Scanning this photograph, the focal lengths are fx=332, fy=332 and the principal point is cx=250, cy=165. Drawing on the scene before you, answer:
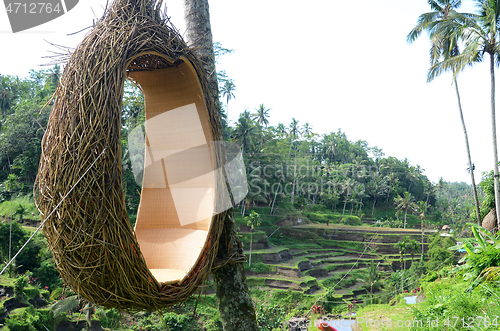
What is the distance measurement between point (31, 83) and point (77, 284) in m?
29.6

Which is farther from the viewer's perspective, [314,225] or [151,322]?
[314,225]

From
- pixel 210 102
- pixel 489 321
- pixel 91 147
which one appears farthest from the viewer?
pixel 489 321

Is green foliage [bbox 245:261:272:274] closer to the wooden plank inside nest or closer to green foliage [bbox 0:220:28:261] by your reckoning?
green foliage [bbox 0:220:28:261]

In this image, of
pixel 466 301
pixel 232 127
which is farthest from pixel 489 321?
pixel 232 127

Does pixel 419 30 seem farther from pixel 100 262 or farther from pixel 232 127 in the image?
pixel 232 127

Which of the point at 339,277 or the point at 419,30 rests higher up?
the point at 419,30

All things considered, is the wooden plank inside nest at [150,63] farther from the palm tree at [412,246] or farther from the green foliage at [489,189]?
the palm tree at [412,246]

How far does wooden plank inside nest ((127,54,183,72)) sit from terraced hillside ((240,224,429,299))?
15145mm

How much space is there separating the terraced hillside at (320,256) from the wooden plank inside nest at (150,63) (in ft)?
49.7

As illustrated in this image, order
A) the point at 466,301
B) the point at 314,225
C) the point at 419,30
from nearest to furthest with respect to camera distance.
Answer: the point at 466,301 < the point at 419,30 < the point at 314,225

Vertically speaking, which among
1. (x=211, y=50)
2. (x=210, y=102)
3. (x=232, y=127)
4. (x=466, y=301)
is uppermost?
(x=232, y=127)

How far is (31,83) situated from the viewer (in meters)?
25.2

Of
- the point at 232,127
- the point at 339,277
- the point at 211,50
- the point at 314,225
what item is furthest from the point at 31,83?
the point at 211,50

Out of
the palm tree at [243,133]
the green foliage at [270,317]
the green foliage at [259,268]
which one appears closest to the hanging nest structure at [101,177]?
the green foliage at [270,317]
